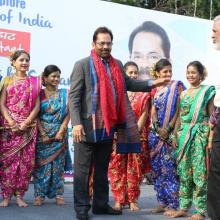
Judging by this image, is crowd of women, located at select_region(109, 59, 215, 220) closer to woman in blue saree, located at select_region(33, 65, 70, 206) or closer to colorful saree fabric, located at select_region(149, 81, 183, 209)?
colorful saree fabric, located at select_region(149, 81, 183, 209)

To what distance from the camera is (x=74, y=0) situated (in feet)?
22.8

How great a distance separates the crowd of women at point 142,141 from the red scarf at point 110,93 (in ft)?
1.67

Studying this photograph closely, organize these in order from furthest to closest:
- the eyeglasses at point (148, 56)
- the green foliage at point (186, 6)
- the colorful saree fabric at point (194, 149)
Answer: the green foliage at point (186, 6), the eyeglasses at point (148, 56), the colorful saree fabric at point (194, 149)

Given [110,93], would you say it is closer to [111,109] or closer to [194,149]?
[111,109]

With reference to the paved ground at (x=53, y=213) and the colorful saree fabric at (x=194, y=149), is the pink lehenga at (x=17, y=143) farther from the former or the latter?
the colorful saree fabric at (x=194, y=149)

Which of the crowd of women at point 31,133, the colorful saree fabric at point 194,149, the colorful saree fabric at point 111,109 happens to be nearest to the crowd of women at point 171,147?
the colorful saree fabric at point 194,149

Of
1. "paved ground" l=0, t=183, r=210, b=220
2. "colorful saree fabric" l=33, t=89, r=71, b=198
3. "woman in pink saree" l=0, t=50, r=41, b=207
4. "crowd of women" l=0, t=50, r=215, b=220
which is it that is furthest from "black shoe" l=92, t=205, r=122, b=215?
"woman in pink saree" l=0, t=50, r=41, b=207

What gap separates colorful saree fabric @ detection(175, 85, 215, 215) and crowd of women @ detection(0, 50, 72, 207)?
1.30 metres

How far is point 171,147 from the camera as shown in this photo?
16.2 feet

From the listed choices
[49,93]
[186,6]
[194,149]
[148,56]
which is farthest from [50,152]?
[186,6]

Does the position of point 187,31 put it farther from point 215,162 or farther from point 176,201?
point 215,162

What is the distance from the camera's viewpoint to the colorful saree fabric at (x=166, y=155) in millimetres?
4922

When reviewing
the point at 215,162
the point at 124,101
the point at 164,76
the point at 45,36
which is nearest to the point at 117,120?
the point at 124,101

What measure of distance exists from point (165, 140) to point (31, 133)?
1408 millimetres
